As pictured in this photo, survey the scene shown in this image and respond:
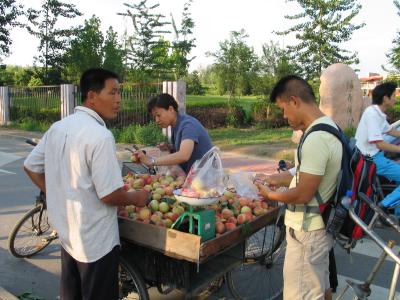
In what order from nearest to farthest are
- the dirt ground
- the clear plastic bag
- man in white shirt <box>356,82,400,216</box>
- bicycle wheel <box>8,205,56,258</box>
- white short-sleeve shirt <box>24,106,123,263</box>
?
white short-sleeve shirt <box>24,106,123,263</box> < the clear plastic bag < bicycle wheel <box>8,205,56,258</box> < man in white shirt <box>356,82,400,216</box> < the dirt ground

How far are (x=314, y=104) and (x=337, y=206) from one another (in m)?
0.63

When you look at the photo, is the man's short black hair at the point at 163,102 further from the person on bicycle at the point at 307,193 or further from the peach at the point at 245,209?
the person on bicycle at the point at 307,193

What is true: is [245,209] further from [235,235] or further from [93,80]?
[93,80]

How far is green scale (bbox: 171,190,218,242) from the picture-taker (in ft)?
8.55

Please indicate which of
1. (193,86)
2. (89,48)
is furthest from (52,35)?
(193,86)

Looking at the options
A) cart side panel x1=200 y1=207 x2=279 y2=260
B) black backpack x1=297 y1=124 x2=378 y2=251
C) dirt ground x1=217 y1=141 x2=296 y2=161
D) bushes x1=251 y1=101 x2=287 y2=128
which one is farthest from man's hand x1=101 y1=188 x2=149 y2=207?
bushes x1=251 y1=101 x2=287 y2=128

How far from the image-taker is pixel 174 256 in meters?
2.57

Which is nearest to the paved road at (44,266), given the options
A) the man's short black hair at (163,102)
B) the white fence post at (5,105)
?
the man's short black hair at (163,102)

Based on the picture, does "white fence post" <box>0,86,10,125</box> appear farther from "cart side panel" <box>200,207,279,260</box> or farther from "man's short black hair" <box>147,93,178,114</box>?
"cart side panel" <box>200,207,279,260</box>

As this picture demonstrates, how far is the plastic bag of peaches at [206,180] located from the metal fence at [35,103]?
15695mm

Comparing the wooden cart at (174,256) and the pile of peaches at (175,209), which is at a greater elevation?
the pile of peaches at (175,209)

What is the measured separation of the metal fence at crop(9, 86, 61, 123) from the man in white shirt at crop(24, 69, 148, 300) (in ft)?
52.0

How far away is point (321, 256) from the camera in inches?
102

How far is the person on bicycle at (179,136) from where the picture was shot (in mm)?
3914
